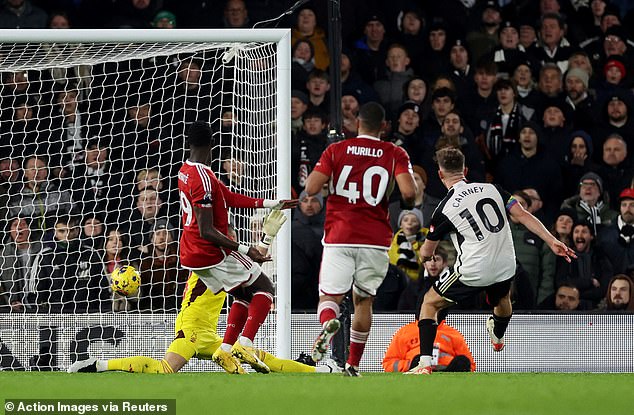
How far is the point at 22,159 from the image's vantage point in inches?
447

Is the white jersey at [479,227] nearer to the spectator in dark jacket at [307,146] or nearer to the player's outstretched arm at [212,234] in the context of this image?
the player's outstretched arm at [212,234]

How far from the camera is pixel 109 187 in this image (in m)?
11.1

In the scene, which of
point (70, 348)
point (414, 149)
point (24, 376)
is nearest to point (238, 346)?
point (24, 376)

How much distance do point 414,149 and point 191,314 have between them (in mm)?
3775

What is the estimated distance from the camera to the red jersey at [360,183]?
8.51 metres

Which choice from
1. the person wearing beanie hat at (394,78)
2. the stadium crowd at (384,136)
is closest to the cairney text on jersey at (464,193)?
the stadium crowd at (384,136)

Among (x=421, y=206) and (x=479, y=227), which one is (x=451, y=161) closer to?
(x=479, y=227)

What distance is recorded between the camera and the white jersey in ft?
28.7

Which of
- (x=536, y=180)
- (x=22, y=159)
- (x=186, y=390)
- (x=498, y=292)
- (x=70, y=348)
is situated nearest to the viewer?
(x=186, y=390)

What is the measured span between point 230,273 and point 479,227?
1685 mm

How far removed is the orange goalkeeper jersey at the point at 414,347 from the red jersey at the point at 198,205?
6.46 feet

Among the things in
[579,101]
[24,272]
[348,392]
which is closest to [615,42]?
[579,101]

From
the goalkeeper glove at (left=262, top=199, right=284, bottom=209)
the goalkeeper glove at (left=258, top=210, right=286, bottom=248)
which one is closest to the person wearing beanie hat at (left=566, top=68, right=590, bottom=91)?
the goalkeeper glove at (left=258, top=210, right=286, bottom=248)

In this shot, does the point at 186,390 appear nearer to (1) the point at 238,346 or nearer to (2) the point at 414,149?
(1) the point at 238,346
